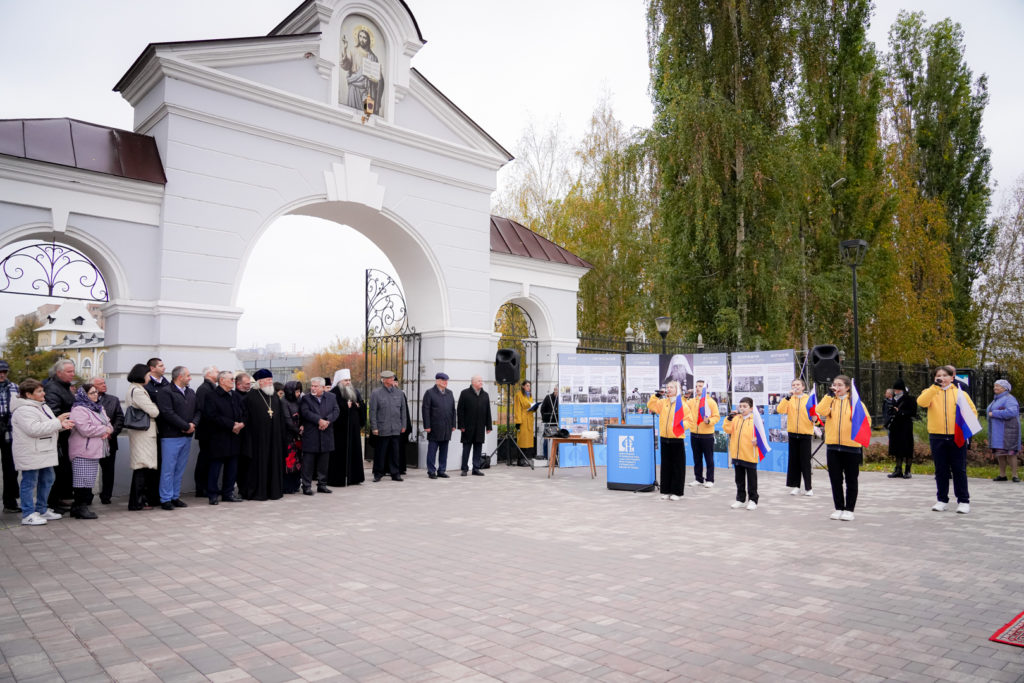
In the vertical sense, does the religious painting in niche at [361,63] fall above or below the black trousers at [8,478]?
above

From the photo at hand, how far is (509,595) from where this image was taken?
4.94 meters

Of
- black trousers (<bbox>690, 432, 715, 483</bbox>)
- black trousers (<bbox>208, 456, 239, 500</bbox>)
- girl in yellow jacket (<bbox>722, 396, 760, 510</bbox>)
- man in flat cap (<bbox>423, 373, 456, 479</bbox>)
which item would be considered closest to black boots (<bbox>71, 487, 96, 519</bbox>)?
black trousers (<bbox>208, 456, 239, 500</bbox>)

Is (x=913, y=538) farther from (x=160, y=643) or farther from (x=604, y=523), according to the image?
(x=160, y=643)

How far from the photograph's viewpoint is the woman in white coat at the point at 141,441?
827 centimetres

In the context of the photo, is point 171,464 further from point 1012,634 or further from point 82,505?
point 1012,634

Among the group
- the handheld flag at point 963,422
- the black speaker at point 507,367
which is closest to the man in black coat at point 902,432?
the handheld flag at point 963,422

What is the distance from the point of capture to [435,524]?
7.70 m

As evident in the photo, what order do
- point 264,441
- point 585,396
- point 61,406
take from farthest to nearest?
point 585,396, point 264,441, point 61,406

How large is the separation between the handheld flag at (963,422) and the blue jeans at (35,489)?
10.7 m

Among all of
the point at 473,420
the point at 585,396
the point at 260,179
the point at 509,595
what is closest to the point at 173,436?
the point at 260,179

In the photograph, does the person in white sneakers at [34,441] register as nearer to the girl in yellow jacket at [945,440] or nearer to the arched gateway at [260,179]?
the arched gateway at [260,179]

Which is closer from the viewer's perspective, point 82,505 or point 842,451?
point 82,505

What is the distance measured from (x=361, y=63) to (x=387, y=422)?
6515 millimetres

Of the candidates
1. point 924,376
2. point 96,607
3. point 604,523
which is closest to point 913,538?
point 604,523
